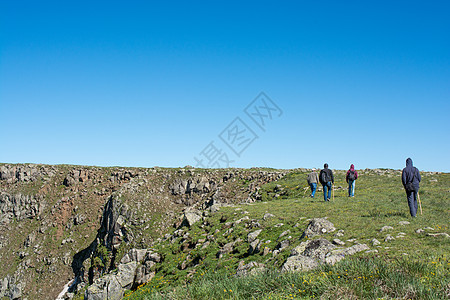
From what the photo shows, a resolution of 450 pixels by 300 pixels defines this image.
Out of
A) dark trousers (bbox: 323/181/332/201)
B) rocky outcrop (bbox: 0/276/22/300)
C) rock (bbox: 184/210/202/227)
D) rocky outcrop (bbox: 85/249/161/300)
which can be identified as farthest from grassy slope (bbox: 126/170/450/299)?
rocky outcrop (bbox: 0/276/22/300)

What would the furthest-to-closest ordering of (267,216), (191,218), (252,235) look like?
(191,218) < (267,216) < (252,235)

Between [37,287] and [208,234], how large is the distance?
5527 centimetres

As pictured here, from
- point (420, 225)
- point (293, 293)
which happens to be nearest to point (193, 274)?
point (293, 293)

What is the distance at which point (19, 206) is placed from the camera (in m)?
68.8

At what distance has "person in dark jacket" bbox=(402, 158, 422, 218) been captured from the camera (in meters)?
16.4

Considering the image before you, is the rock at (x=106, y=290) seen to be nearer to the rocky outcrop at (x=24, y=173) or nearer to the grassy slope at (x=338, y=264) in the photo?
the grassy slope at (x=338, y=264)

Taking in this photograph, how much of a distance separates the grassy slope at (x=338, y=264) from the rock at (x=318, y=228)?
64 centimetres

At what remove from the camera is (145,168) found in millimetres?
64125

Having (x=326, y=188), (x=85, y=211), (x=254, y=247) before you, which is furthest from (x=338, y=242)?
(x=85, y=211)

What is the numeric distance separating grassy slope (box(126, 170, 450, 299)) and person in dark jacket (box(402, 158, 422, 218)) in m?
0.69

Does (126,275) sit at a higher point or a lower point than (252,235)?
lower

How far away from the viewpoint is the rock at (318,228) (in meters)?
15.1

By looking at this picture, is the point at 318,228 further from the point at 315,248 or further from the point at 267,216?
the point at 267,216

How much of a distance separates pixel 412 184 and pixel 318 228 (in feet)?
21.0
